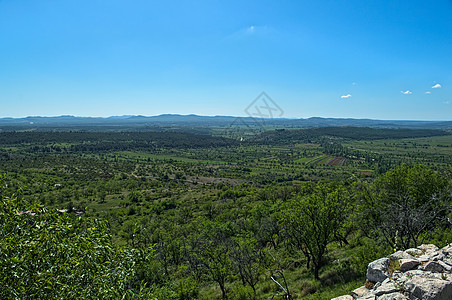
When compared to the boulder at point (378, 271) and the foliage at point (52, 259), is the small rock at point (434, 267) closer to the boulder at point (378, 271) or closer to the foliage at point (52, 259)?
the boulder at point (378, 271)

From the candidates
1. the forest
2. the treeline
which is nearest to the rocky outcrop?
the forest

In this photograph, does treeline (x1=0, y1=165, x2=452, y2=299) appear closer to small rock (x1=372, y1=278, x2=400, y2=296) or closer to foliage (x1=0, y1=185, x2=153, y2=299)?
foliage (x1=0, y1=185, x2=153, y2=299)

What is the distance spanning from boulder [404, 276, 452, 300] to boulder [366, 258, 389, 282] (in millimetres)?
1704

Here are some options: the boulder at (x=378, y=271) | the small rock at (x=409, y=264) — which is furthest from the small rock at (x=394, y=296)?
the small rock at (x=409, y=264)

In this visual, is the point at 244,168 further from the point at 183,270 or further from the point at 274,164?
the point at 183,270

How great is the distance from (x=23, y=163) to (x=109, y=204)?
97207 millimetres

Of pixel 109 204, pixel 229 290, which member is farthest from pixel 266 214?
pixel 109 204

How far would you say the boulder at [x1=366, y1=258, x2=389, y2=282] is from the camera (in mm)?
9211

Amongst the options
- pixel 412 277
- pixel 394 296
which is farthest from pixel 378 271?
pixel 394 296

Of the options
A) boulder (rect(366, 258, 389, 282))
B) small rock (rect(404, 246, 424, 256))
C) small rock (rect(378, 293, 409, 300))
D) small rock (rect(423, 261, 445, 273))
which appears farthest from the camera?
small rock (rect(404, 246, 424, 256))

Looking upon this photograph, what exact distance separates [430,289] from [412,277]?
740mm

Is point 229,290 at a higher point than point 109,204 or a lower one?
higher

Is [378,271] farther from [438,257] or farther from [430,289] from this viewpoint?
[430,289]

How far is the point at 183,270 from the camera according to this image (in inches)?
1209
